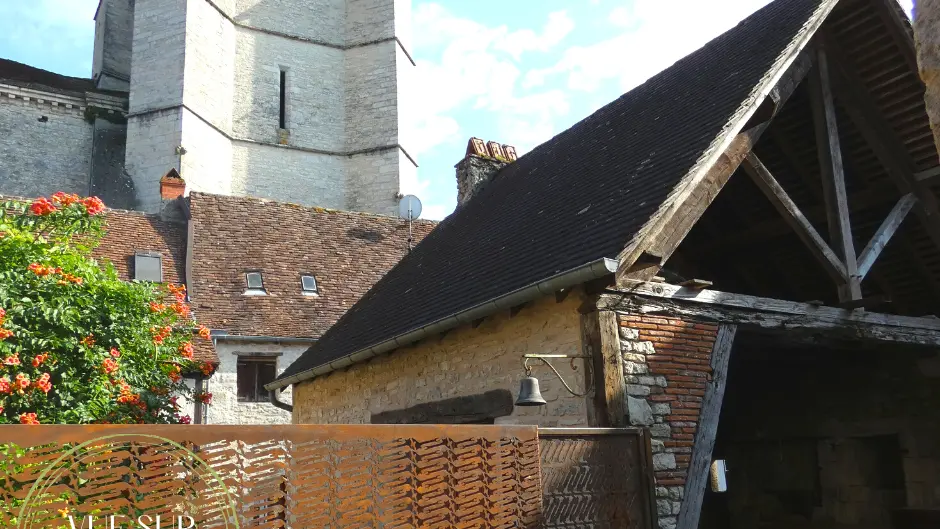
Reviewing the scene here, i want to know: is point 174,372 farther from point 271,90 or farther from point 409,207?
point 271,90

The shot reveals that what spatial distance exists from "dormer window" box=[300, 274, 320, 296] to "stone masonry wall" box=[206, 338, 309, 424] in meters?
1.46

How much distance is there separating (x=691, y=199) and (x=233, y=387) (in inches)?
377

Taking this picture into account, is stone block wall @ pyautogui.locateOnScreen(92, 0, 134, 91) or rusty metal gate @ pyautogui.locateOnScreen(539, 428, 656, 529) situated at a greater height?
stone block wall @ pyautogui.locateOnScreen(92, 0, 134, 91)

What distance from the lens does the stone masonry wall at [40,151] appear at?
25.5 m

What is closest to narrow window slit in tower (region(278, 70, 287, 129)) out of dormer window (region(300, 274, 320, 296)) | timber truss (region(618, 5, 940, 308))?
dormer window (region(300, 274, 320, 296))

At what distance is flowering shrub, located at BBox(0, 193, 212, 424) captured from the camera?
21.2 feet

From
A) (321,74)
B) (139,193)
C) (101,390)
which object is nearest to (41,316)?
(101,390)

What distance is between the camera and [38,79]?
27.3m

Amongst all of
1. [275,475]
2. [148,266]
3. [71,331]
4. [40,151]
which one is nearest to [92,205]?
[71,331]

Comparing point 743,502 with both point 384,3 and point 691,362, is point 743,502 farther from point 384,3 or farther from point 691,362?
point 384,3

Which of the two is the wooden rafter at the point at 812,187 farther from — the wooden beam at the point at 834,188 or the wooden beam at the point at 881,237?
the wooden beam at the point at 834,188

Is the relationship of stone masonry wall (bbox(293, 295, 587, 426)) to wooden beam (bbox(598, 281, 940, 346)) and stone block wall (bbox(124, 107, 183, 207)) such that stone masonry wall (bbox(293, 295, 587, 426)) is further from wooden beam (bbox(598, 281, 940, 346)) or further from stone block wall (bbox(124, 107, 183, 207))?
stone block wall (bbox(124, 107, 183, 207))

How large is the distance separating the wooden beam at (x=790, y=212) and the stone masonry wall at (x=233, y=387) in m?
9.20

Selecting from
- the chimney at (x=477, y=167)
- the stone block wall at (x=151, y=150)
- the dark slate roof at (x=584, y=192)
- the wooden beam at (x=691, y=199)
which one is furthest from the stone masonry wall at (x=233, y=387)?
the stone block wall at (x=151, y=150)
